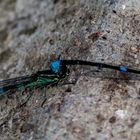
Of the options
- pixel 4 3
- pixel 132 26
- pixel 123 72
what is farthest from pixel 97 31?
pixel 4 3

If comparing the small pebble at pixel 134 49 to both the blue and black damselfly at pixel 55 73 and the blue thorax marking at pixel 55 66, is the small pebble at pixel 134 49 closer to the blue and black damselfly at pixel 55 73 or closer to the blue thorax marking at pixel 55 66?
the blue and black damselfly at pixel 55 73

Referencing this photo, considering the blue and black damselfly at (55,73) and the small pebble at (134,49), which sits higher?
the small pebble at (134,49)

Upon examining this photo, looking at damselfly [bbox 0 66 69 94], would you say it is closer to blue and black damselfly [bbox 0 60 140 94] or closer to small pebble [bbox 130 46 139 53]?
blue and black damselfly [bbox 0 60 140 94]

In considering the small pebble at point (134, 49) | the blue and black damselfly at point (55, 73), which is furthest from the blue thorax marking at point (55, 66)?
the small pebble at point (134, 49)

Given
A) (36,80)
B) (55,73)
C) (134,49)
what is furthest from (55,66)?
(134,49)

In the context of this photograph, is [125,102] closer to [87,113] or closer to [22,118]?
[87,113]

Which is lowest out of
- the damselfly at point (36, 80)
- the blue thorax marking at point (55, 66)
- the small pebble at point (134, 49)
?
the damselfly at point (36, 80)

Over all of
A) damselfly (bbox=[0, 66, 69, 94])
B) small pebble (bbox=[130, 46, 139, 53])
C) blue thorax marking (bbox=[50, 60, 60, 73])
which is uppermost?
small pebble (bbox=[130, 46, 139, 53])

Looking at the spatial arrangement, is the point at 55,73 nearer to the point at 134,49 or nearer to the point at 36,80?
the point at 36,80

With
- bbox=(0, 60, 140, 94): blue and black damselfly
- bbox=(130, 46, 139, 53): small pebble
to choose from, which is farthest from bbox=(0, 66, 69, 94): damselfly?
bbox=(130, 46, 139, 53): small pebble

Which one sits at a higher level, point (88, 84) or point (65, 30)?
point (65, 30)

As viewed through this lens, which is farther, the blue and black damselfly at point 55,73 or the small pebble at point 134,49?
the small pebble at point 134,49
